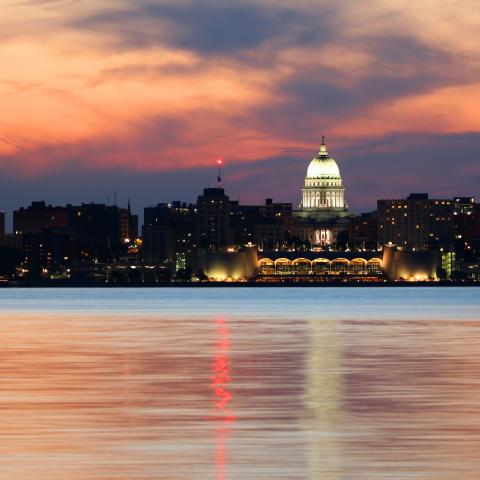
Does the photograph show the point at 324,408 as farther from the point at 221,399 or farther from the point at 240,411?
the point at 221,399

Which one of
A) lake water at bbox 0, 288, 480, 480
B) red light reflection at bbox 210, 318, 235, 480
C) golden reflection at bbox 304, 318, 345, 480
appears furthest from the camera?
red light reflection at bbox 210, 318, 235, 480

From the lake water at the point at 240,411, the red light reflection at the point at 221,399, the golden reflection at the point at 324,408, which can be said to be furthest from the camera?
the red light reflection at the point at 221,399

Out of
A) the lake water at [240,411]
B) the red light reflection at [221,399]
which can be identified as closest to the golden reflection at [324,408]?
the lake water at [240,411]

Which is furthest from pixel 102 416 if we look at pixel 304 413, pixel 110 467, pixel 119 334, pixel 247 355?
pixel 119 334

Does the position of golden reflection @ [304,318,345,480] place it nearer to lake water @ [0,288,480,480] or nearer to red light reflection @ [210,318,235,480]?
lake water @ [0,288,480,480]

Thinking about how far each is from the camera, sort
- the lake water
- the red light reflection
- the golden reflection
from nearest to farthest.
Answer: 1. the lake water
2. the golden reflection
3. the red light reflection

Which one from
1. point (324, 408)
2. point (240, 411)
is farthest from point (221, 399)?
point (324, 408)

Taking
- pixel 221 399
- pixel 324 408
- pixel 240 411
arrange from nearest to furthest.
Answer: pixel 240 411 < pixel 324 408 < pixel 221 399

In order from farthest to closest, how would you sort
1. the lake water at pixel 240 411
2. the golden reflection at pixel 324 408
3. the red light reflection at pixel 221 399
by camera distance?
the red light reflection at pixel 221 399 < the golden reflection at pixel 324 408 < the lake water at pixel 240 411

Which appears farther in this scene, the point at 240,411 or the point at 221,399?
the point at 221,399

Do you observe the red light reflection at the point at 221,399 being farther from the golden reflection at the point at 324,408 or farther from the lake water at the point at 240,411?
the golden reflection at the point at 324,408

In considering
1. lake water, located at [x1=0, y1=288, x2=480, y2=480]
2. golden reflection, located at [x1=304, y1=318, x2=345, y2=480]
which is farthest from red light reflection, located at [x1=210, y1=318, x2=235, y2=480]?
golden reflection, located at [x1=304, y1=318, x2=345, y2=480]

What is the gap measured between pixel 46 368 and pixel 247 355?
8939 millimetres

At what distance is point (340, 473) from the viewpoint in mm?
20984
